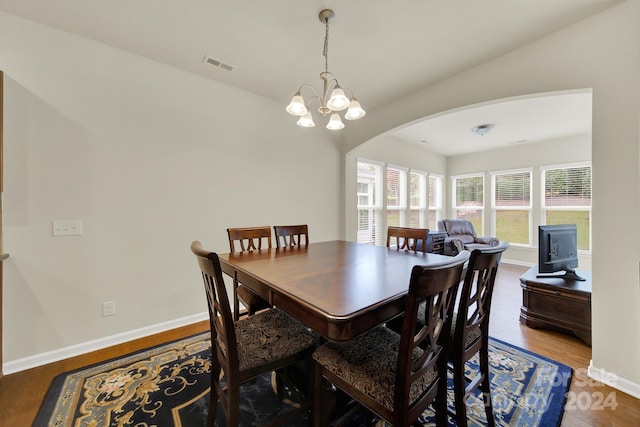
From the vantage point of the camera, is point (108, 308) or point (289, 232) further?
point (289, 232)

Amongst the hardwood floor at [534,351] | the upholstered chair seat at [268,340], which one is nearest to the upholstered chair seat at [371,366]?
the upholstered chair seat at [268,340]

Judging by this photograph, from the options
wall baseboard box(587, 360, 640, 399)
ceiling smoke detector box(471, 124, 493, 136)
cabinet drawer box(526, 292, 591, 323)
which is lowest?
wall baseboard box(587, 360, 640, 399)

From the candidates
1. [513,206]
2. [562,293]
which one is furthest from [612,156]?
[513,206]

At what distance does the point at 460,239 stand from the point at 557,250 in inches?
104

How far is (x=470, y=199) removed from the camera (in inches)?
255

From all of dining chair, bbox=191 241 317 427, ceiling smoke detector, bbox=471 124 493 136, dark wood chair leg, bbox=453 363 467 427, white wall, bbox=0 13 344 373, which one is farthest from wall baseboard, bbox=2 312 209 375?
ceiling smoke detector, bbox=471 124 493 136

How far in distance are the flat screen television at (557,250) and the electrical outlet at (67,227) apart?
173 inches

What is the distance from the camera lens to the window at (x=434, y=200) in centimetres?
640

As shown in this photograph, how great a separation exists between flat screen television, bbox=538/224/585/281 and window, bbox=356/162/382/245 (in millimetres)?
2563

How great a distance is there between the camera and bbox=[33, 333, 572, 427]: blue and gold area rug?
1468 mm

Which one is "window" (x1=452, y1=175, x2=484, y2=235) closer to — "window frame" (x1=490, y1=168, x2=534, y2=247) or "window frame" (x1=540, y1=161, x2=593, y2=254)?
"window frame" (x1=490, y1=168, x2=534, y2=247)

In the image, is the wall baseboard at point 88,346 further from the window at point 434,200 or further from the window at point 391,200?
the window at point 434,200

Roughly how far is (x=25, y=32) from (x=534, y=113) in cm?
587

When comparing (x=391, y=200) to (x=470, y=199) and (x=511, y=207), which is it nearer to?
(x=470, y=199)
